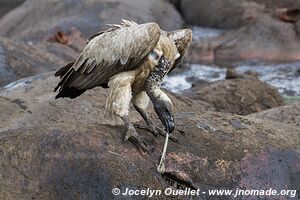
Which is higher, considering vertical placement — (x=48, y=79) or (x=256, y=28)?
(x=48, y=79)

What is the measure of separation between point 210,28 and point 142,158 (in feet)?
40.9

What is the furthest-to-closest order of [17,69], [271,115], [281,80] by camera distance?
→ [281,80], [17,69], [271,115]

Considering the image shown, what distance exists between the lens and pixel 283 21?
1502 cm

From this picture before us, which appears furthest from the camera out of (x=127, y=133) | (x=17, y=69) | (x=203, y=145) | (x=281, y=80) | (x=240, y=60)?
(x=240, y=60)

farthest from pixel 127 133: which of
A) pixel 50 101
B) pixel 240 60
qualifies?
pixel 240 60

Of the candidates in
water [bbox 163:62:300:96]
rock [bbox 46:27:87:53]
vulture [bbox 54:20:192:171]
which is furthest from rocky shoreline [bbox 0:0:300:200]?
water [bbox 163:62:300:96]

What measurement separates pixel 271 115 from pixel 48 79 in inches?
87.8

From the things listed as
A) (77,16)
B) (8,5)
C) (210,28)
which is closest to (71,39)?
(77,16)

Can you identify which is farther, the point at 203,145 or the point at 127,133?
the point at 203,145

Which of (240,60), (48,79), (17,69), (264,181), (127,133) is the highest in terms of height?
(127,133)

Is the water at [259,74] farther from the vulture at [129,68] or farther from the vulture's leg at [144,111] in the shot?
the vulture at [129,68]

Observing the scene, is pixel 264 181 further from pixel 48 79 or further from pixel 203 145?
pixel 48 79

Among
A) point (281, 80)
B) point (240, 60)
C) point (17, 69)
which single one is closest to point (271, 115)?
point (17, 69)

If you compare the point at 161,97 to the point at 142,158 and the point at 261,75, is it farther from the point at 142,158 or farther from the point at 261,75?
the point at 261,75
